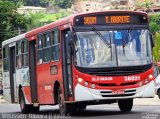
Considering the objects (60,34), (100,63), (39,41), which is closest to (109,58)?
(100,63)

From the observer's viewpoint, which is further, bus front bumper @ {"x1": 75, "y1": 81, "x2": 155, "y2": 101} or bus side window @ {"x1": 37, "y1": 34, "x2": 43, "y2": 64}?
bus side window @ {"x1": 37, "y1": 34, "x2": 43, "y2": 64}

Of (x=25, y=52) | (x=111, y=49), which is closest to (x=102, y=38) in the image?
(x=111, y=49)

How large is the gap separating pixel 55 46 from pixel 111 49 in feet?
7.01

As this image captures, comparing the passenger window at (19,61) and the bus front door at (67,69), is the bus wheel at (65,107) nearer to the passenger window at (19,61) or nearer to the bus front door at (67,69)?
the bus front door at (67,69)

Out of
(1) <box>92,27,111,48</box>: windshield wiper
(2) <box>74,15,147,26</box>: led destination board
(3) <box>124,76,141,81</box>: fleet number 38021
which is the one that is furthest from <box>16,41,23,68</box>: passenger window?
(3) <box>124,76,141,81</box>: fleet number 38021

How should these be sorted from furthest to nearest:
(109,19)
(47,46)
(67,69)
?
(47,46) → (67,69) → (109,19)

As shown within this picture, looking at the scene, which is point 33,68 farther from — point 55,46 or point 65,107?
point 65,107

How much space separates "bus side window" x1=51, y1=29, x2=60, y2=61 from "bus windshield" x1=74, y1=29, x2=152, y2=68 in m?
1.24

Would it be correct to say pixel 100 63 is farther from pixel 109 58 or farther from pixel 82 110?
Result: pixel 82 110

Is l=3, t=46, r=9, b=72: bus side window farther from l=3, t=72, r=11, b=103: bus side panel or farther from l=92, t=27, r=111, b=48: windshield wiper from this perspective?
l=92, t=27, r=111, b=48: windshield wiper

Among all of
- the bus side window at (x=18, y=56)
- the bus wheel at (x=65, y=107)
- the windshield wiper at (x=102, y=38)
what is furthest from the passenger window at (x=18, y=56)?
the windshield wiper at (x=102, y=38)

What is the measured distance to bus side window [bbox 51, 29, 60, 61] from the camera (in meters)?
22.7

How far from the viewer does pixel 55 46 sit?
22.9 m

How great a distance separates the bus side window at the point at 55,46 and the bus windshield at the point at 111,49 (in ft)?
4.08
